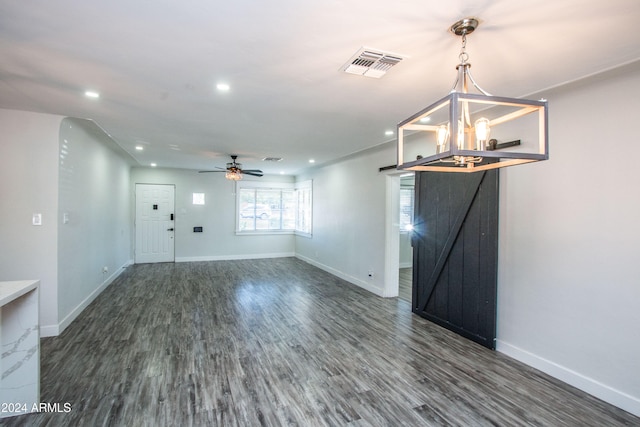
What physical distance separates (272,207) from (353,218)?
12.5 ft

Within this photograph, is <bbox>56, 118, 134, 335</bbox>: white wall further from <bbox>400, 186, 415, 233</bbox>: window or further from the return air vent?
<bbox>400, 186, 415, 233</bbox>: window

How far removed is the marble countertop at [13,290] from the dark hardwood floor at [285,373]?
0.90 metres

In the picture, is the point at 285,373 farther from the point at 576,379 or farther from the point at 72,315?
the point at 72,315

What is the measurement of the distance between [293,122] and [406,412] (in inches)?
123

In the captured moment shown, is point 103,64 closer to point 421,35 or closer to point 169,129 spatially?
point 169,129

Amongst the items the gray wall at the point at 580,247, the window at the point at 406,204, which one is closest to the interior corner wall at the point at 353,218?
the window at the point at 406,204

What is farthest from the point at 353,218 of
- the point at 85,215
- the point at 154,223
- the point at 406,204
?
the point at 154,223

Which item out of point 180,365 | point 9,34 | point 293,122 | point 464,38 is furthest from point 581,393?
point 9,34

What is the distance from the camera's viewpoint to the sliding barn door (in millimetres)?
3371

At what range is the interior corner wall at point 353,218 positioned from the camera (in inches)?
215

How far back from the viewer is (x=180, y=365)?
9.75 ft

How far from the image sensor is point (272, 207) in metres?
9.50

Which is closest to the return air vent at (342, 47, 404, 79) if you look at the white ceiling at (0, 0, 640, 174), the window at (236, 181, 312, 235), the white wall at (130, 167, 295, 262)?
the white ceiling at (0, 0, 640, 174)

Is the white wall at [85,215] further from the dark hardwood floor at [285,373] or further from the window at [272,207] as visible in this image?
the window at [272,207]
